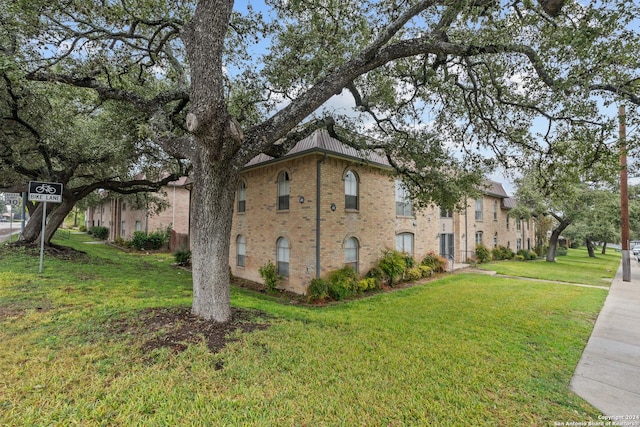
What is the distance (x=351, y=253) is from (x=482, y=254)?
13.7m

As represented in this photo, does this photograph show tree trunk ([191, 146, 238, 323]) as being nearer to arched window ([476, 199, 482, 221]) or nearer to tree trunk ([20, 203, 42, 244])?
tree trunk ([20, 203, 42, 244])

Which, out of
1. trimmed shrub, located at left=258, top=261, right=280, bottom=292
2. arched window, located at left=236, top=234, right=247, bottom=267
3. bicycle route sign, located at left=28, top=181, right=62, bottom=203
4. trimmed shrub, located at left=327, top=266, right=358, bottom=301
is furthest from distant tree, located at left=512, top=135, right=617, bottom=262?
bicycle route sign, located at left=28, top=181, right=62, bottom=203

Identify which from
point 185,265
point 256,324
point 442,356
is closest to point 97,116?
point 185,265

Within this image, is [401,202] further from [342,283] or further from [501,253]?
[501,253]

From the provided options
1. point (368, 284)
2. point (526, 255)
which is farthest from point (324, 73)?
point (526, 255)

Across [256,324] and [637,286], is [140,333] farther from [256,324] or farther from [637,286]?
[637,286]

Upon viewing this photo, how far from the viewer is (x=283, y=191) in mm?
11766

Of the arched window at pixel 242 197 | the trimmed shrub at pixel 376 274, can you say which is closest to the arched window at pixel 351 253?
the trimmed shrub at pixel 376 274

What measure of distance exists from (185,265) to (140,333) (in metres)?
12.3

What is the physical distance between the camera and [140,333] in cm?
450

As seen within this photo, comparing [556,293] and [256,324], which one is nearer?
[256,324]

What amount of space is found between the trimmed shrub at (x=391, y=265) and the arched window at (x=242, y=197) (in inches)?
270

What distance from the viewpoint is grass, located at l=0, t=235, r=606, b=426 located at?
2.88 meters

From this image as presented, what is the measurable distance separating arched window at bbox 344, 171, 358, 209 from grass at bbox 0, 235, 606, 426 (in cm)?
550
